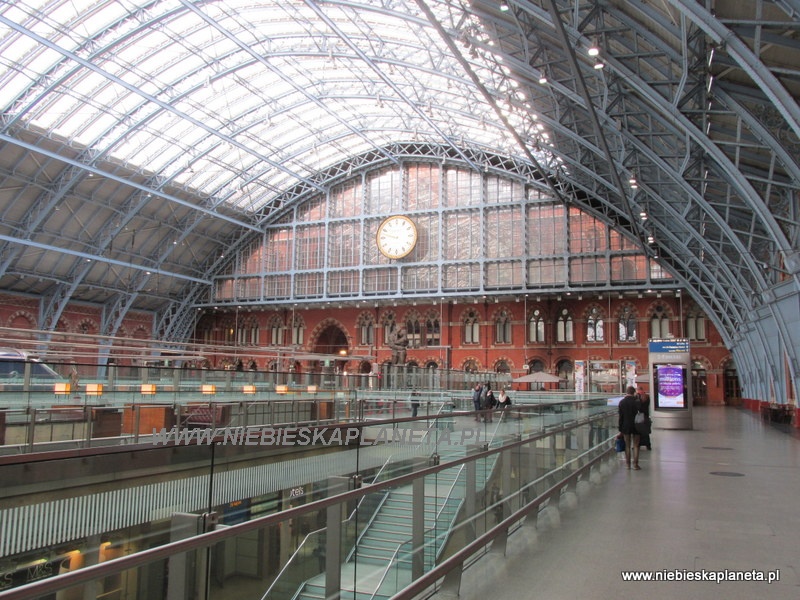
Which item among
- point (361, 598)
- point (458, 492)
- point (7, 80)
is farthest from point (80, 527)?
point (7, 80)

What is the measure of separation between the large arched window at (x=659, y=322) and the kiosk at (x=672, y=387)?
22.5 metres

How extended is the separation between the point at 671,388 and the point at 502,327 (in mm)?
26338

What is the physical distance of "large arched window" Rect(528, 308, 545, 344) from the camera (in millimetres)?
48000

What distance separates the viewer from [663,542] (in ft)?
23.9

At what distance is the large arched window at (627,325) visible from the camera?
45844 mm

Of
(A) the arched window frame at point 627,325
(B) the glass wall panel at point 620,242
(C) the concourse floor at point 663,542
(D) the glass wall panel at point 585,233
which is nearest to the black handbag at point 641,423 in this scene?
(C) the concourse floor at point 663,542

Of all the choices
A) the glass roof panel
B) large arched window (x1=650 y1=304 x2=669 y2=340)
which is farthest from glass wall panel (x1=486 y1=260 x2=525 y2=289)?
large arched window (x1=650 y1=304 x2=669 y2=340)

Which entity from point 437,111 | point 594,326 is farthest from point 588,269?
point 437,111

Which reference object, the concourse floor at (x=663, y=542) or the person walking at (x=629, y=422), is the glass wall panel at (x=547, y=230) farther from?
the concourse floor at (x=663, y=542)

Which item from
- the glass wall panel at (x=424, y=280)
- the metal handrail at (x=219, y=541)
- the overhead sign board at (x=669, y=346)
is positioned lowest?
the metal handrail at (x=219, y=541)

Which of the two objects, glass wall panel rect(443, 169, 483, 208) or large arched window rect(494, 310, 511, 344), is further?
large arched window rect(494, 310, 511, 344)

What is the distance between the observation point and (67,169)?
135ft

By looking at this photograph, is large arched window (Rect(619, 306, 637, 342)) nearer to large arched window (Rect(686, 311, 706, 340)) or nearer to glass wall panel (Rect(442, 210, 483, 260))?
large arched window (Rect(686, 311, 706, 340))

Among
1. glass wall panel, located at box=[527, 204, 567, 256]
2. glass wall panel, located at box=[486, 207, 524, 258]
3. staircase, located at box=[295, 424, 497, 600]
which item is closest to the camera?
staircase, located at box=[295, 424, 497, 600]
